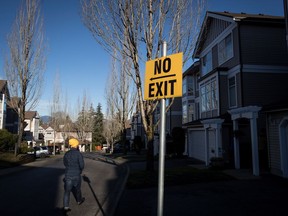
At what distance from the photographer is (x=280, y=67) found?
54.5 feet

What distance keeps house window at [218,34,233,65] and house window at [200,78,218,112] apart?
163cm

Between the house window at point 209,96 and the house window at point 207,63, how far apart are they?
163 cm

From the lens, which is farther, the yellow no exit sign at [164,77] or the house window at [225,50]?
the house window at [225,50]

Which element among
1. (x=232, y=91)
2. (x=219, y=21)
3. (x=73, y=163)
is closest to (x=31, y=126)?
(x=219, y=21)

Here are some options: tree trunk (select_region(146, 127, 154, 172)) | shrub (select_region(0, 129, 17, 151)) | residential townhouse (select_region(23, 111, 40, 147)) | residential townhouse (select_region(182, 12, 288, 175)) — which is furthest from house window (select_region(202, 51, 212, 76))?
residential townhouse (select_region(23, 111, 40, 147))

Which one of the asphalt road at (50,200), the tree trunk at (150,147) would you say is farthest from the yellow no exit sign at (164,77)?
the tree trunk at (150,147)

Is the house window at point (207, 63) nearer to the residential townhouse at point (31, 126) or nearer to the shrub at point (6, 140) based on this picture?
the shrub at point (6, 140)

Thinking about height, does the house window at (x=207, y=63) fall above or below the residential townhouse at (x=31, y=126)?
above

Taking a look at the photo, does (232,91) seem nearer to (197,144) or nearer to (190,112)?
(197,144)

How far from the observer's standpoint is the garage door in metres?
20.3

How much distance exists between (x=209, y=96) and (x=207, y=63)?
11.1 ft

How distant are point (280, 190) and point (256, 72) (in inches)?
374

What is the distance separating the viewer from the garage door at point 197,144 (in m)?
20.3

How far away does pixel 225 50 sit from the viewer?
18156 mm
